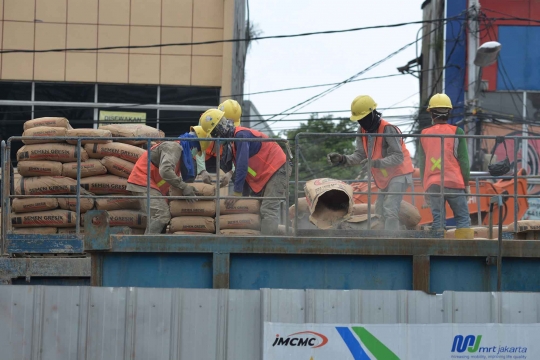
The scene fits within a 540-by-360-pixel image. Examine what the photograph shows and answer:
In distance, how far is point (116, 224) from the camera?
9125mm

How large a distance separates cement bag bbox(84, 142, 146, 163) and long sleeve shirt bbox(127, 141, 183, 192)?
0.75m

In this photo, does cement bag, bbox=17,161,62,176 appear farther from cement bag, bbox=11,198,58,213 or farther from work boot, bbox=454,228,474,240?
work boot, bbox=454,228,474,240

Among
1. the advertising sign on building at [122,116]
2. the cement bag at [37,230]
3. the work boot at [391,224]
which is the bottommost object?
the cement bag at [37,230]

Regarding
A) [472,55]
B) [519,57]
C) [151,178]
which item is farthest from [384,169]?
[519,57]

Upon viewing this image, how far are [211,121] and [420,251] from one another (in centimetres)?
274

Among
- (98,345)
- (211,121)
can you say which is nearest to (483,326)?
(98,345)

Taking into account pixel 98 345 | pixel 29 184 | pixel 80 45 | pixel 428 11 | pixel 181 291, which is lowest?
pixel 98 345

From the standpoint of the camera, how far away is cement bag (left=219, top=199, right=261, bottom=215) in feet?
27.8

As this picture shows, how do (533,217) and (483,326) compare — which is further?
(533,217)

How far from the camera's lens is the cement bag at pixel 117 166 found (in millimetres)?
9484

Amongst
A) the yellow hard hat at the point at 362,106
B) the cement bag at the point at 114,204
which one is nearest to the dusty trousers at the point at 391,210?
the yellow hard hat at the point at 362,106

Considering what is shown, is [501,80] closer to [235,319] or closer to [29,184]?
[29,184]

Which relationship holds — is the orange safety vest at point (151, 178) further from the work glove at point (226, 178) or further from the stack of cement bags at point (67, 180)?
the work glove at point (226, 178)

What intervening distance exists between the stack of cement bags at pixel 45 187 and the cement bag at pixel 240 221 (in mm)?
1617
